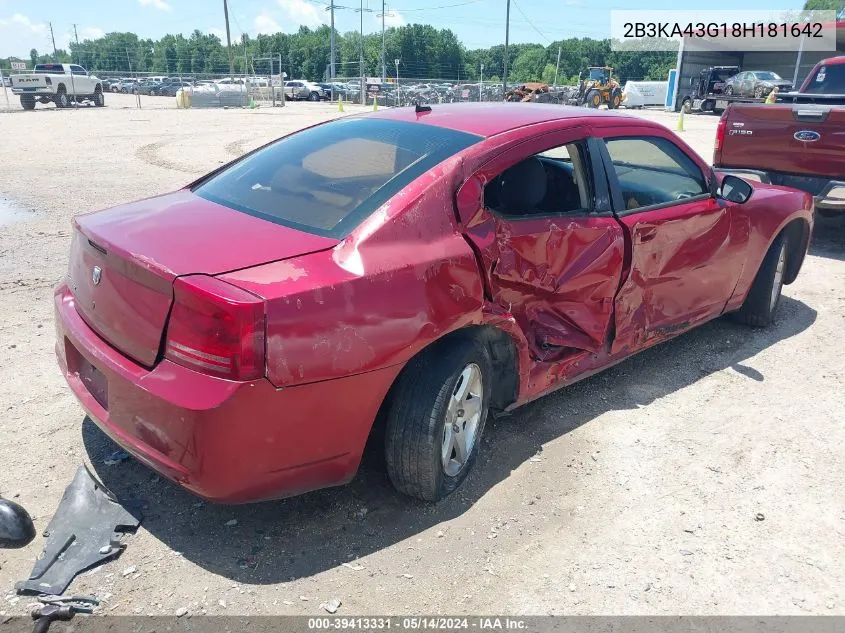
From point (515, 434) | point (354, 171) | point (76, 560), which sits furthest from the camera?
point (515, 434)

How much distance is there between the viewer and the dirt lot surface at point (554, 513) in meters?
2.48

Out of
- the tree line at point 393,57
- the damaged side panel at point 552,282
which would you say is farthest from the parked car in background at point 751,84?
the tree line at point 393,57

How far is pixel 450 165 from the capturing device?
2.90m

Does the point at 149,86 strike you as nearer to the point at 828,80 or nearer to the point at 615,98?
the point at 615,98

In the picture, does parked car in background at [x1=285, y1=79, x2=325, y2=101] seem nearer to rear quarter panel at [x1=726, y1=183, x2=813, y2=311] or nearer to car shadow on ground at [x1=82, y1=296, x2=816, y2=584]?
rear quarter panel at [x1=726, y1=183, x2=813, y2=311]

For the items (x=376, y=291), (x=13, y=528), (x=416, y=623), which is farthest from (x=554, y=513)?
(x=13, y=528)

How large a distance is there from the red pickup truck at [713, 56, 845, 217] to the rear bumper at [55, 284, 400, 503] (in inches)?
244

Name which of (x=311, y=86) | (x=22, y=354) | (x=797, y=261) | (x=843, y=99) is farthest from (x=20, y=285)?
(x=311, y=86)

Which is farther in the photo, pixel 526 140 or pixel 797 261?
pixel 797 261

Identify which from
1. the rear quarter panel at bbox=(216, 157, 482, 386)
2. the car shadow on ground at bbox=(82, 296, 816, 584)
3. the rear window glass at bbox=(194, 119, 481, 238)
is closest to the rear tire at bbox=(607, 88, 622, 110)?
the car shadow on ground at bbox=(82, 296, 816, 584)

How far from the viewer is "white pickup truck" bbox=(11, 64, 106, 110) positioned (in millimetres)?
28328

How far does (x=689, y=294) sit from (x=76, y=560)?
347 cm

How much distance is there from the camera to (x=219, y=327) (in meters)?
2.20

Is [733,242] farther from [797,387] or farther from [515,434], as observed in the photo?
[515,434]
